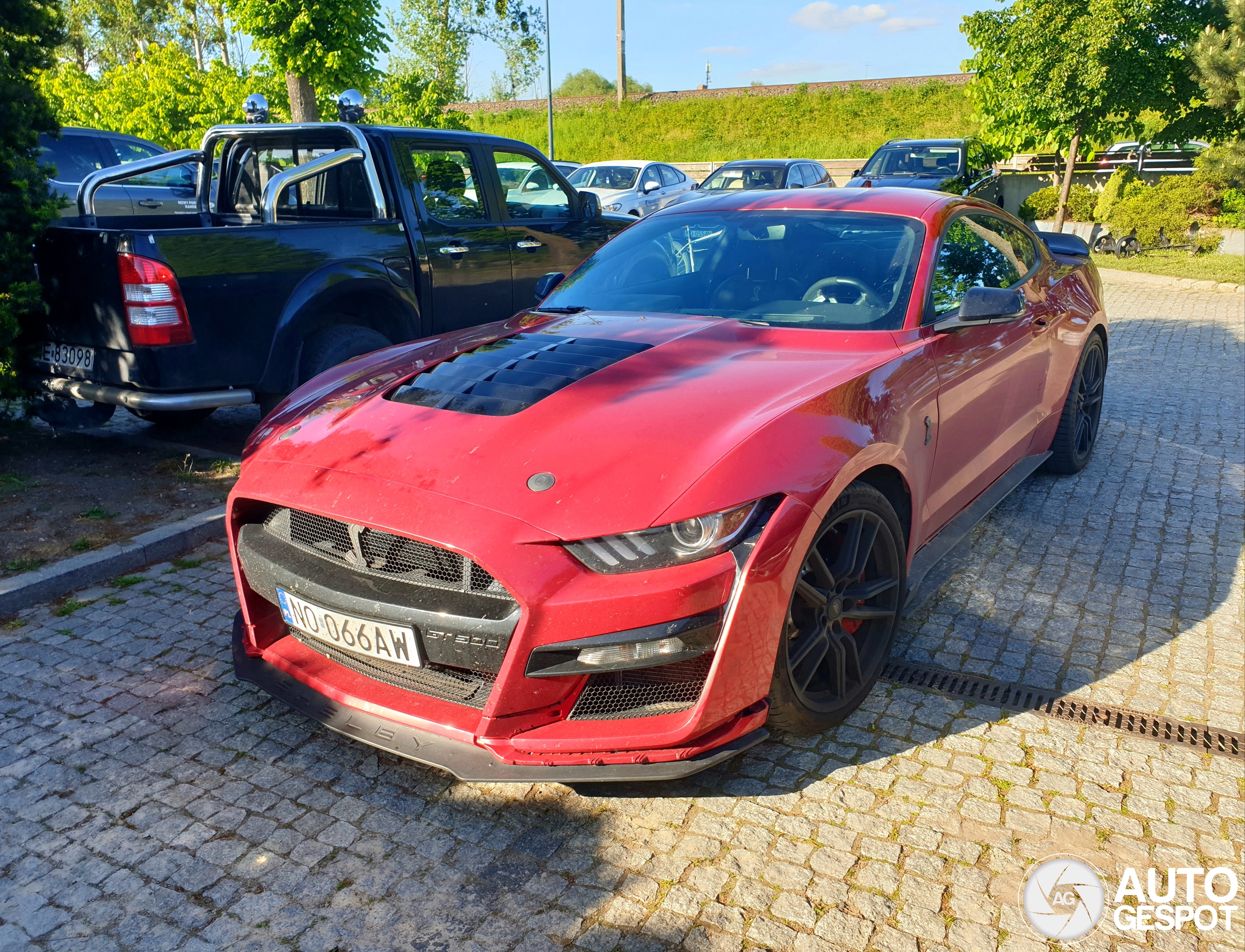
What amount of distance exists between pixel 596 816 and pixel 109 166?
36.2 ft

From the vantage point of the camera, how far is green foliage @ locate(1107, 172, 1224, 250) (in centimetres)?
1836

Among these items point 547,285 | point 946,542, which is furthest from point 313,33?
point 946,542

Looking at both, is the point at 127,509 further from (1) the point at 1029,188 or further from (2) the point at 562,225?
(1) the point at 1029,188

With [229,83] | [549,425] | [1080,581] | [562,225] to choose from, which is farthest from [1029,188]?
[549,425]

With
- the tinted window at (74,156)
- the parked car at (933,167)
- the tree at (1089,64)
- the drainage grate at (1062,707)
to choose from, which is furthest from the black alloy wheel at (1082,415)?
the tree at (1089,64)

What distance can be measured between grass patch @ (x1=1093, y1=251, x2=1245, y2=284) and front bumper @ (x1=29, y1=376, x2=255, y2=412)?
14389 millimetres

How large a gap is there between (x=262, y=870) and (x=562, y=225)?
5726 mm

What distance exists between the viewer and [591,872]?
2.55 metres

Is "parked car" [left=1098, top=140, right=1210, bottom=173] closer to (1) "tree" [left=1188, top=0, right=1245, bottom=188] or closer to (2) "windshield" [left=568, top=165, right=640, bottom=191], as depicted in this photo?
(1) "tree" [left=1188, top=0, right=1245, bottom=188]

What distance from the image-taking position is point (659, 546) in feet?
8.14

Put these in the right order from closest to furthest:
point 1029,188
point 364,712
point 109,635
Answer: point 364,712
point 109,635
point 1029,188

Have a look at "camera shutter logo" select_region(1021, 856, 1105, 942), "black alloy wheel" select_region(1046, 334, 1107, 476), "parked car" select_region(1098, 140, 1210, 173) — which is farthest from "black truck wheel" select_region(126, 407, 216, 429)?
"parked car" select_region(1098, 140, 1210, 173)

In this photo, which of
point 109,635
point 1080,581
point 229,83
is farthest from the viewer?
point 229,83

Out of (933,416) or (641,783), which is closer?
(641,783)
